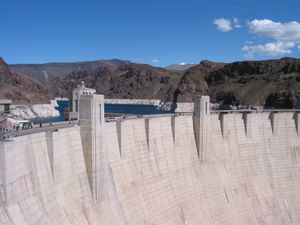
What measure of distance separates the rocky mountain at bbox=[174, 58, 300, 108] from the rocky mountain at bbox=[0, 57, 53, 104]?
283 feet

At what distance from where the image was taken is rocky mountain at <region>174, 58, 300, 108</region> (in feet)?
437

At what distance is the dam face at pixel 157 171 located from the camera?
1368cm

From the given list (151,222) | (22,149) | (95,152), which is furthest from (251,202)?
(22,149)

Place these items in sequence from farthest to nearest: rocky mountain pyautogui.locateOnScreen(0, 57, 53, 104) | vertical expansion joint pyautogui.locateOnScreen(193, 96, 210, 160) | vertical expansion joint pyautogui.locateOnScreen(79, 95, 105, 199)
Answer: rocky mountain pyautogui.locateOnScreen(0, 57, 53, 104), vertical expansion joint pyautogui.locateOnScreen(193, 96, 210, 160), vertical expansion joint pyautogui.locateOnScreen(79, 95, 105, 199)

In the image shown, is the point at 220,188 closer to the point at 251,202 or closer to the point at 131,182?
the point at 251,202

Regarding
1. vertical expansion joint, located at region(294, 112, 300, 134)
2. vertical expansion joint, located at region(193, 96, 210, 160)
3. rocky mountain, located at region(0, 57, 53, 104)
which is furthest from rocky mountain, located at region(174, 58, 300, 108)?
vertical expansion joint, located at region(193, 96, 210, 160)

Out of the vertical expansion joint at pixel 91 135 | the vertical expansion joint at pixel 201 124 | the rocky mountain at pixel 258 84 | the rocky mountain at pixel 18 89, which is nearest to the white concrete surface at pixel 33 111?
the rocky mountain at pixel 18 89

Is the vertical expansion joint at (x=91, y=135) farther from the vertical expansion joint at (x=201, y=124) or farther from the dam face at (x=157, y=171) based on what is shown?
the vertical expansion joint at (x=201, y=124)

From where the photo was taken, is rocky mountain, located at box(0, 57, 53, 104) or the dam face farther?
rocky mountain, located at box(0, 57, 53, 104)

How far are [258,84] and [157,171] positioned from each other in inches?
5981

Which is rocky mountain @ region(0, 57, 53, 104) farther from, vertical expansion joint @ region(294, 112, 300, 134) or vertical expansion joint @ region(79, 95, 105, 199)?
vertical expansion joint @ region(79, 95, 105, 199)

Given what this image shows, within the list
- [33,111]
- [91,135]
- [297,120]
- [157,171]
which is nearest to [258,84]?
[33,111]

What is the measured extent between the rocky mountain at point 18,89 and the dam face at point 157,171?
12087cm

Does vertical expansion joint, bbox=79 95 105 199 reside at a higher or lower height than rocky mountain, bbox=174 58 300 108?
lower
